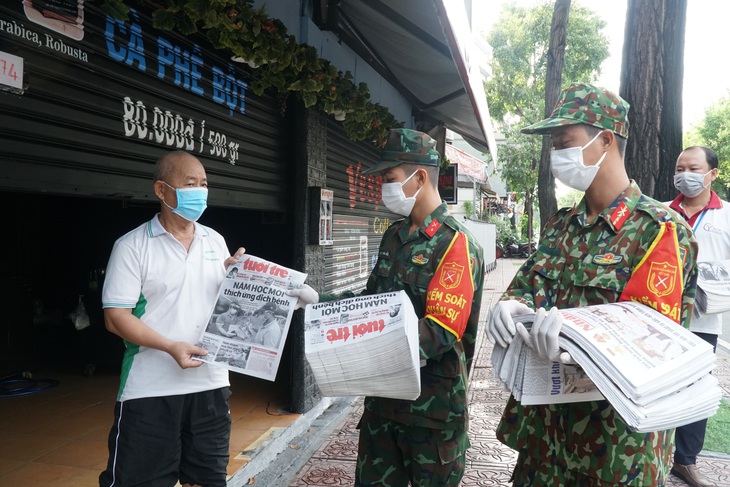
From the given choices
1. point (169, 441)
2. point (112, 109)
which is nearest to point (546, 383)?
point (169, 441)

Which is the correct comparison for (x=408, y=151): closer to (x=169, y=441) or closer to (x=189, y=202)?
(x=189, y=202)

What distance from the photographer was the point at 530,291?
2.01 meters

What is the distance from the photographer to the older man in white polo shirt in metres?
2.35

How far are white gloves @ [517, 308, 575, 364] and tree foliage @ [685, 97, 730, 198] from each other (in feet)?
137

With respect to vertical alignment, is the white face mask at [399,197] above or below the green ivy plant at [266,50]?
below

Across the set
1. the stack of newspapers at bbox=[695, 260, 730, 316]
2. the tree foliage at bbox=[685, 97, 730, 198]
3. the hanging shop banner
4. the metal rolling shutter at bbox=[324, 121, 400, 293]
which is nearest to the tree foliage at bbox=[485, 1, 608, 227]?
the hanging shop banner

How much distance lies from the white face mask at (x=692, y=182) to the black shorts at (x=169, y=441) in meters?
3.14

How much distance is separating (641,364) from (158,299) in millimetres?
1887

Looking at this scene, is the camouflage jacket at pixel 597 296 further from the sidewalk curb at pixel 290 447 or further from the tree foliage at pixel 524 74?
the tree foliage at pixel 524 74

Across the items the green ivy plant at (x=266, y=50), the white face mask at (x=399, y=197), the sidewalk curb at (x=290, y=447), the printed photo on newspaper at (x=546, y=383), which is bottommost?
the sidewalk curb at (x=290, y=447)

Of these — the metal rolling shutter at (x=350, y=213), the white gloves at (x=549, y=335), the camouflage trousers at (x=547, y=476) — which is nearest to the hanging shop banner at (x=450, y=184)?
the metal rolling shutter at (x=350, y=213)

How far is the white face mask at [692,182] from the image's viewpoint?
3670 mm

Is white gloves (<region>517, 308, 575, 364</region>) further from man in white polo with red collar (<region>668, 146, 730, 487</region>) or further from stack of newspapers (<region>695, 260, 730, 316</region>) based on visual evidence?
man in white polo with red collar (<region>668, 146, 730, 487</region>)

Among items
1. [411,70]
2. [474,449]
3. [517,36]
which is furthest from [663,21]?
[517,36]
